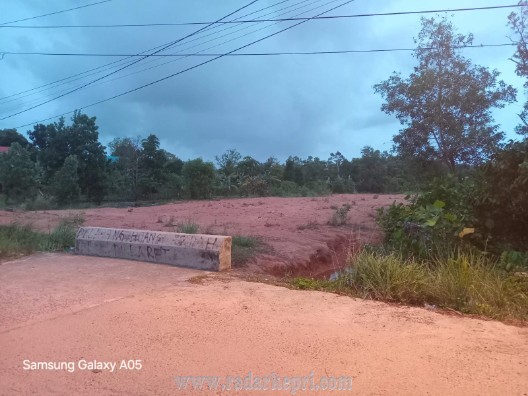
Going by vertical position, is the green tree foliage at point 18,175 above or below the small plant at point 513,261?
above

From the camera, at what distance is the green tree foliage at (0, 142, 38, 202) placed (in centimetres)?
3041

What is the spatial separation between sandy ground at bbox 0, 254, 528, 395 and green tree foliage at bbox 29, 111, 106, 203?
2976 centimetres

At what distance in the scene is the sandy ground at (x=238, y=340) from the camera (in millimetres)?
4016

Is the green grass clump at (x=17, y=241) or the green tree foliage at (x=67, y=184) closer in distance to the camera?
the green grass clump at (x=17, y=241)

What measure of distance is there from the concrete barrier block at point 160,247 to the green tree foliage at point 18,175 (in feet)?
76.6

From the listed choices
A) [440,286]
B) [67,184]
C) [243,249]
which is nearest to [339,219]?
[243,249]

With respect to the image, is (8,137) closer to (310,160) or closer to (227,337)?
(310,160)

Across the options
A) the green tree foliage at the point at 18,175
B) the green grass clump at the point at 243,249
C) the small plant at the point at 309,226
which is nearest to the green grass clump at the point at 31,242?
the green grass clump at the point at 243,249

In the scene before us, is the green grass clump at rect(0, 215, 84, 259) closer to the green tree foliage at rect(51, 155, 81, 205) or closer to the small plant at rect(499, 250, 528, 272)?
the small plant at rect(499, 250, 528, 272)

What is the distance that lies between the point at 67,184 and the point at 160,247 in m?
25.2

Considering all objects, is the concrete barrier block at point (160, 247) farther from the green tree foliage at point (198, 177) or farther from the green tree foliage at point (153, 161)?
the green tree foliage at point (153, 161)

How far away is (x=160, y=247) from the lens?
8.92 m

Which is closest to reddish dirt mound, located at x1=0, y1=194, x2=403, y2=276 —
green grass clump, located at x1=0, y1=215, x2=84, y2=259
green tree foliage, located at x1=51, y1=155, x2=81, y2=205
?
green grass clump, located at x1=0, y1=215, x2=84, y2=259

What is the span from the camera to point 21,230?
42.6ft
